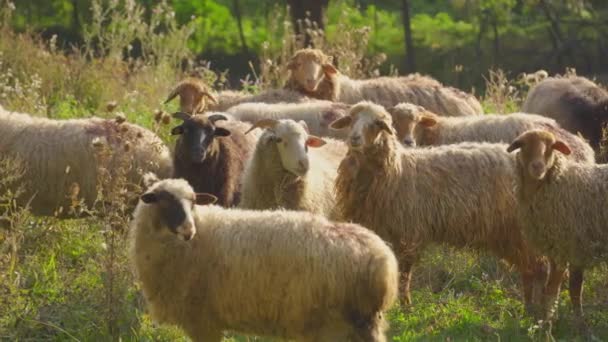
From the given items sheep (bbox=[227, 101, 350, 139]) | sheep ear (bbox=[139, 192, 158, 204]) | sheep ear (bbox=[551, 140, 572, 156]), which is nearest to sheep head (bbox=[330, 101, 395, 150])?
sheep ear (bbox=[551, 140, 572, 156])

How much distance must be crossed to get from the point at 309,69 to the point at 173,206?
5.55 m

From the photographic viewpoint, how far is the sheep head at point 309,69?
41.2 ft

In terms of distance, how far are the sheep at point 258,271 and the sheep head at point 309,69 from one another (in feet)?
17.1

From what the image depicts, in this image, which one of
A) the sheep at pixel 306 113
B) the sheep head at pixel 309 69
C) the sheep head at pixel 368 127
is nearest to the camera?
the sheep head at pixel 368 127

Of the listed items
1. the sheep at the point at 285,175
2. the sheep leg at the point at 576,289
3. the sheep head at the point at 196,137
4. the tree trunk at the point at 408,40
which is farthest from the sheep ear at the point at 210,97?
the tree trunk at the point at 408,40

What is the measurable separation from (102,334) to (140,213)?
803mm

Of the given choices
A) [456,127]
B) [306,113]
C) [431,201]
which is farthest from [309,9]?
[431,201]

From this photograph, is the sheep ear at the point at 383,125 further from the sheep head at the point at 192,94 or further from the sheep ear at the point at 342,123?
the sheep head at the point at 192,94

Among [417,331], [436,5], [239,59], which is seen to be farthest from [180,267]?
[436,5]

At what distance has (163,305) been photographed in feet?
23.8

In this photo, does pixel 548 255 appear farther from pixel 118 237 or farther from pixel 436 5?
pixel 436 5

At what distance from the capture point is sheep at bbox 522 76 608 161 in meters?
11.8

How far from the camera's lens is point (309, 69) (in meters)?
12.6

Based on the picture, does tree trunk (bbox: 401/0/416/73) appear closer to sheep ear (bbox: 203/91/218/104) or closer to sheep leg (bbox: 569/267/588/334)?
sheep ear (bbox: 203/91/218/104)
